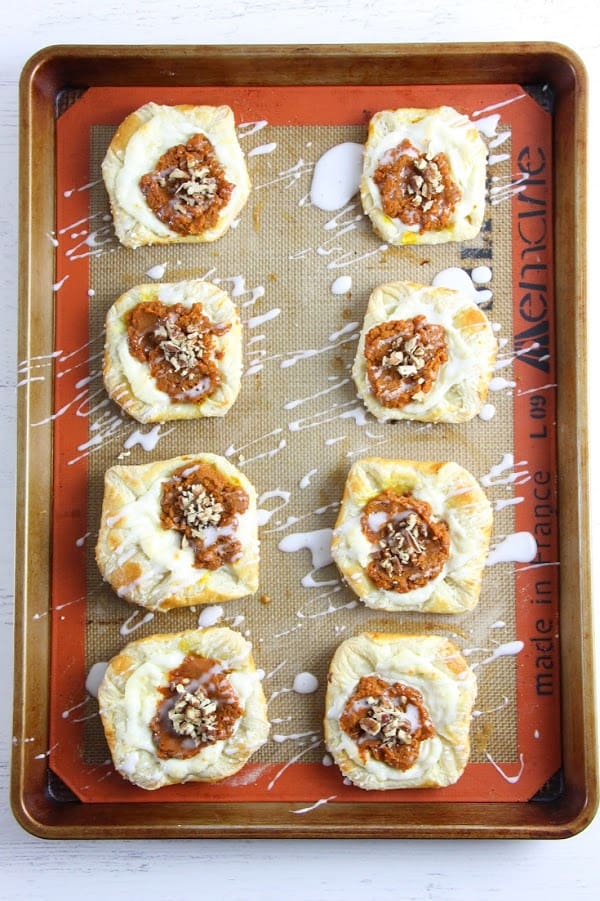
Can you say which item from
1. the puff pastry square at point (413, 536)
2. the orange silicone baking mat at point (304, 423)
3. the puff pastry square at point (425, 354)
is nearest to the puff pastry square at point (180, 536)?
the orange silicone baking mat at point (304, 423)

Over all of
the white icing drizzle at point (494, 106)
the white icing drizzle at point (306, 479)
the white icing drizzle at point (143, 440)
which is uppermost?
the white icing drizzle at point (494, 106)

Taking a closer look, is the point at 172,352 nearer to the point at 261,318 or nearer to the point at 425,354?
the point at 261,318

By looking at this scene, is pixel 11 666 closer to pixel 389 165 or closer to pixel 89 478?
pixel 89 478

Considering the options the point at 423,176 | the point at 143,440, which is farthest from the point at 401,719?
the point at 423,176

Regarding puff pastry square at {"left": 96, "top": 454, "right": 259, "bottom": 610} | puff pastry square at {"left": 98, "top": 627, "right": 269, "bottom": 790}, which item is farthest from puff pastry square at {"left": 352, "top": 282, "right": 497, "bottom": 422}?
puff pastry square at {"left": 98, "top": 627, "right": 269, "bottom": 790}

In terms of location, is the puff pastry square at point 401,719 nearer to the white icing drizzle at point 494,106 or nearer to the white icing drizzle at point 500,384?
the white icing drizzle at point 500,384

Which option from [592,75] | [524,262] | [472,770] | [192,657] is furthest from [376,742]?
[592,75]

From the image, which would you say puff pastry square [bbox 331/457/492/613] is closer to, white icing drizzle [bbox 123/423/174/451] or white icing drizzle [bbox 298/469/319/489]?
white icing drizzle [bbox 298/469/319/489]
